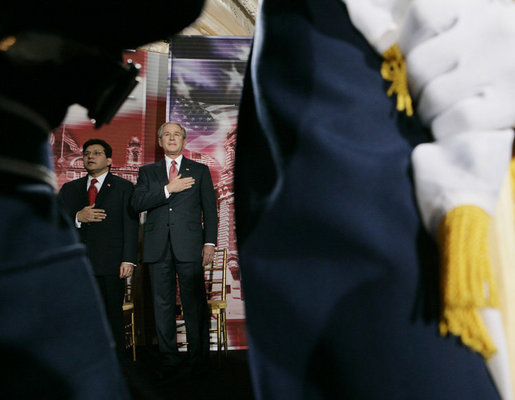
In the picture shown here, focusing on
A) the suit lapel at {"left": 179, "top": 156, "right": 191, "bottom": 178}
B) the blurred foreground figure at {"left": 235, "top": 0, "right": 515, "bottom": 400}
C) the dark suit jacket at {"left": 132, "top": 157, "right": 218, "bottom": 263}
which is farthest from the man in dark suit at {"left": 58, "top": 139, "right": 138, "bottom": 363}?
the blurred foreground figure at {"left": 235, "top": 0, "right": 515, "bottom": 400}

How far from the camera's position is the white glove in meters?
0.48

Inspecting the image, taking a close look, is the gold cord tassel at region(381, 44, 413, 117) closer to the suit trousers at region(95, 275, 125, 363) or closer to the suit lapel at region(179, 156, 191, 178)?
the suit lapel at region(179, 156, 191, 178)

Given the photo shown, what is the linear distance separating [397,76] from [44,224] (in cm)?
42

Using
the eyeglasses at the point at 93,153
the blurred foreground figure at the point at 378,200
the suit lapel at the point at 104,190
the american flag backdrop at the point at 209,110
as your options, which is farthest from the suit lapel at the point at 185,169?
the blurred foreground figure at the point at 378,200

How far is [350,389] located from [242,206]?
273mm

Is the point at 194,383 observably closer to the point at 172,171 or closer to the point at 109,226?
the point at 109,226

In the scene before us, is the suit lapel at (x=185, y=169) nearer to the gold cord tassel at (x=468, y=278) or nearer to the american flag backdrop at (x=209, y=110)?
the american flag backdrop at (x=209, y=110)

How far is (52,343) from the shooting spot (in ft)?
1.09

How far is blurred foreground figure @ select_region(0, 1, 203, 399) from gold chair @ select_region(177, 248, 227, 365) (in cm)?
299

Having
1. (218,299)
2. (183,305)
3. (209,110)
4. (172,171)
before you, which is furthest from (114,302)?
(209,110)

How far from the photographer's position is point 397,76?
1.75ft

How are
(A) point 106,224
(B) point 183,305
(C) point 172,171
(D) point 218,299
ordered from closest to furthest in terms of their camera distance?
(B) point 183,305 → (A) point 106,224 → (C) point 172,171 → (D) point 218,299

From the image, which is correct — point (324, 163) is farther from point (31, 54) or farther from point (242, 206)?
point (31, 54)

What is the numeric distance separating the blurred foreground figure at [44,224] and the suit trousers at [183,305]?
8.49 ft
